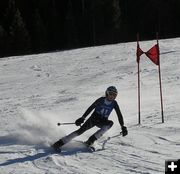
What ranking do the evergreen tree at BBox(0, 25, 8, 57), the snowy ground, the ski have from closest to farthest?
the snowy ground, the ski, the evergreen tree at BBox(0, 25, 8, 57)

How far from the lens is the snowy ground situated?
9.05 m

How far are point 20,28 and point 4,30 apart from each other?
1462 mm

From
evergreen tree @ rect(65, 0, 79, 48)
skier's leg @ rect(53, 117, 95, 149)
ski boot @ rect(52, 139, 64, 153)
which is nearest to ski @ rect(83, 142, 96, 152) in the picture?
skier's leg @ rect(53, 117, 95, 149)

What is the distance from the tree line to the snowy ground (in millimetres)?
13451

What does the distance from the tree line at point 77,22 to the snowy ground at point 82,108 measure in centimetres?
1345

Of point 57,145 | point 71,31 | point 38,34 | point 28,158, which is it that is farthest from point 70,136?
point 71,31

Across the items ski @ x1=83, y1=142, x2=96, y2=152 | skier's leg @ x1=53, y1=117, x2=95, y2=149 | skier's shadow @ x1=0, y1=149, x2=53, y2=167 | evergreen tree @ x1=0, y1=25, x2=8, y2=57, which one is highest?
evergreen tree @ x1=0, y1=25, x2=8, y2=57

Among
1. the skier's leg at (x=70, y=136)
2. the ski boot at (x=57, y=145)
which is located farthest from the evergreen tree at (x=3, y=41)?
the ski boot at (x=57, y=145)

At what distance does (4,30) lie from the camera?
42.1 meters

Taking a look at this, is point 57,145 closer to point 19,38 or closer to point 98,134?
point 98,134

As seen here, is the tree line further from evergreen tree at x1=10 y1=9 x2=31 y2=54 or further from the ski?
the ski

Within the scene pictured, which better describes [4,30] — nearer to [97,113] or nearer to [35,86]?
[35,86]

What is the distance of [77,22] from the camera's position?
4503 cm

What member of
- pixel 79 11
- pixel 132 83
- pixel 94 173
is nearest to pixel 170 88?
pixel 132 83
